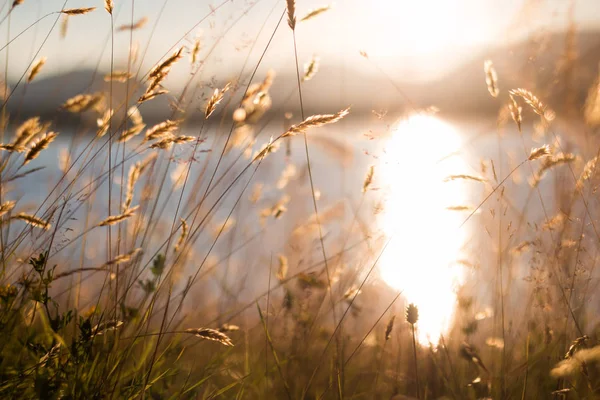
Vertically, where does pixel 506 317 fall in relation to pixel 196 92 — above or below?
below

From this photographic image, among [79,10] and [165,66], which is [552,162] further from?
[79,10]

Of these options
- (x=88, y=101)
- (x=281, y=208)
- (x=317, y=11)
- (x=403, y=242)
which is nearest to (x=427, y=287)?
(x=403, y=242)

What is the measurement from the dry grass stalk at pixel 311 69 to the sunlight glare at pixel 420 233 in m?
0.33

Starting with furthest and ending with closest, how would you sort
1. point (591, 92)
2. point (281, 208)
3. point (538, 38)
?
1. point (538, 38)
2. point (591, 92)
3. point (281, 208)

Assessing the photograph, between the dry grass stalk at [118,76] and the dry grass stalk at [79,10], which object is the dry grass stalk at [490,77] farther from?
the dry grass stalk at [79,10]

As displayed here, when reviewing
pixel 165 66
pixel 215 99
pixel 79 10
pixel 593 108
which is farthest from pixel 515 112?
pixel 79 10

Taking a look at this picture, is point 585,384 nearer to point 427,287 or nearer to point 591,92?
point 427,287

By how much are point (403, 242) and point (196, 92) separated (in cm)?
90

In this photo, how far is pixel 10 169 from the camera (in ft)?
8.18

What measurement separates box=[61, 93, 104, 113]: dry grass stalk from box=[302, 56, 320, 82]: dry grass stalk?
0.70 m

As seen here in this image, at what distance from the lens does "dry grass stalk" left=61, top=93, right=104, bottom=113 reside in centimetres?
221

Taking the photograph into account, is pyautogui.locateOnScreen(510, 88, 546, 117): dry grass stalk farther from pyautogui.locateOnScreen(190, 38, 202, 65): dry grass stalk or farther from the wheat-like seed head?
pyautogui.locateOnScreen(190, 38, 202, 65): dry grass stalk

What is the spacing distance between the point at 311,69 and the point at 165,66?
1.95ft

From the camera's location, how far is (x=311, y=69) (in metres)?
2.25
